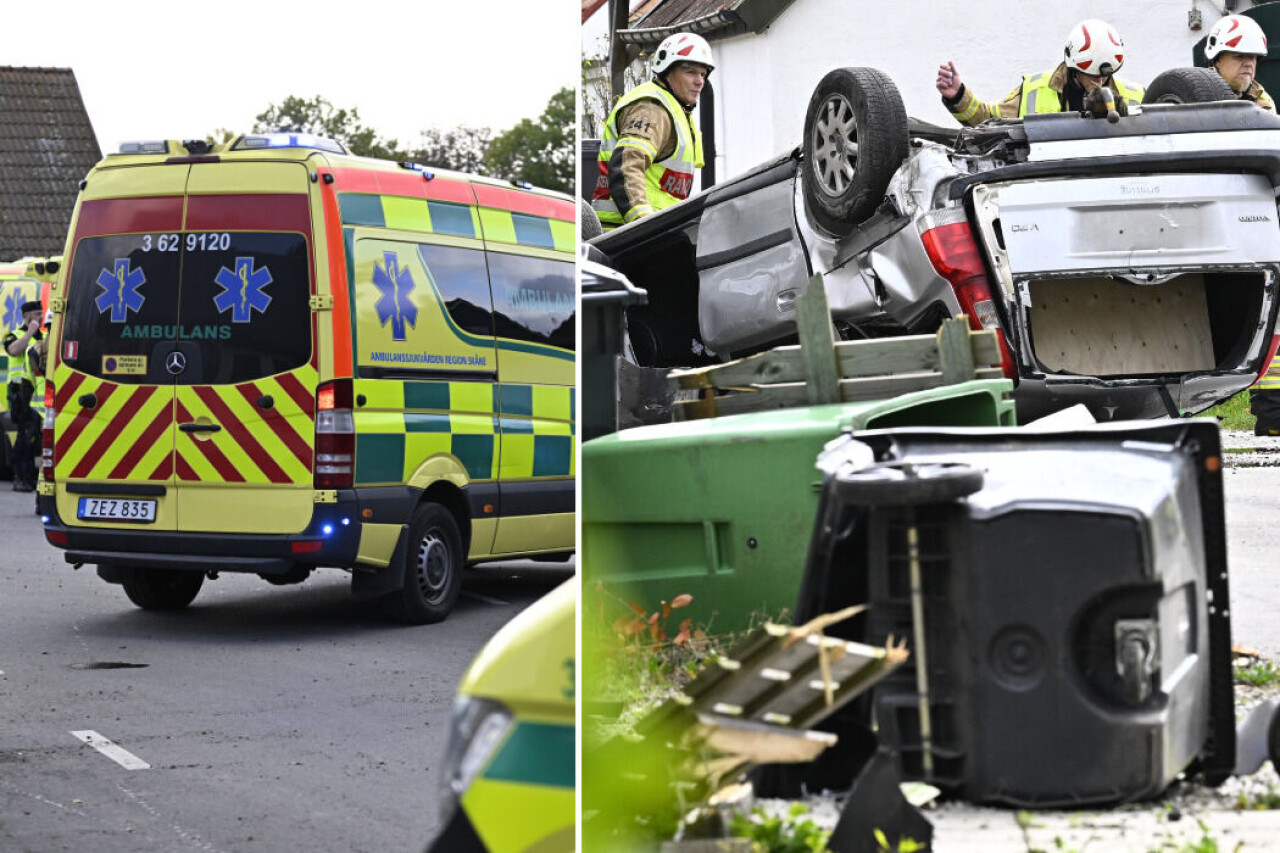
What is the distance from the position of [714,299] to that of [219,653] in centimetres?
113

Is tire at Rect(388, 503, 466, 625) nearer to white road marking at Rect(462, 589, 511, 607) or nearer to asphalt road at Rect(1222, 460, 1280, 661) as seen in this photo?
white road marking at Rect(462, 589, 511, 607)

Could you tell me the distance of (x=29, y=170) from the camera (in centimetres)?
234

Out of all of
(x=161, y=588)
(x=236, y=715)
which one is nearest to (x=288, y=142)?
(x=161, y=588)

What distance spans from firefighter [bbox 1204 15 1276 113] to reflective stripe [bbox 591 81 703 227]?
29.7 inches

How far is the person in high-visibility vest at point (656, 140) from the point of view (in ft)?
8.04

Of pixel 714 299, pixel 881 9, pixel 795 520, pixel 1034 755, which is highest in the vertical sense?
pixel 881 9

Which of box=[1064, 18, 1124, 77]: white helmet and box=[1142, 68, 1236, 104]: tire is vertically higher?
box=[1064, 18, 1124, 77]: white helmet

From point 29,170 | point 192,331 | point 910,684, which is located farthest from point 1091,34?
point 29,170

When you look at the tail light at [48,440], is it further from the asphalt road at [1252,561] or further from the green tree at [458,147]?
the asphalt road at [1252,561]

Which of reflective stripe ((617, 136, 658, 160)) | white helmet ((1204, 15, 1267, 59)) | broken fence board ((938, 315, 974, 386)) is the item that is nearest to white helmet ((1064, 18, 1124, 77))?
white helmet ((1204, 15, 1267, 59))

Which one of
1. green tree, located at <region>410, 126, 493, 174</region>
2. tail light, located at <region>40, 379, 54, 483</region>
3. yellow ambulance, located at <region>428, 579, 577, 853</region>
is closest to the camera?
yellow ambulance, located at <region>428, 579, 577, 853</region>

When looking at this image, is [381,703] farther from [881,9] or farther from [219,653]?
[881,9]

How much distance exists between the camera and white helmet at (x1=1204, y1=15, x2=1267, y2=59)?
7.34ft

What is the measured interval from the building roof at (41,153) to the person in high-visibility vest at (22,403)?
738 centimetres
